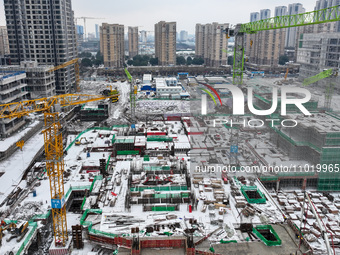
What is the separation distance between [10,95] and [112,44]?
140ft

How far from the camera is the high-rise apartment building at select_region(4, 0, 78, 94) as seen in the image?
36.9m

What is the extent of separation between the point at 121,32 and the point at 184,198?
60587mm

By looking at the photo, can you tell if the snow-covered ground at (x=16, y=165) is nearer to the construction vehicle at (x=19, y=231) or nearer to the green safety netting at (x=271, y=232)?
the construction vehicle at (x=19, y=231)

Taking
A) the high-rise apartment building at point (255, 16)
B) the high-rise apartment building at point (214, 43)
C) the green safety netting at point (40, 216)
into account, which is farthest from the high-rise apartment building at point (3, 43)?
the high-rise apartment building at point (255, 16)

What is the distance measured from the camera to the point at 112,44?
217 feet

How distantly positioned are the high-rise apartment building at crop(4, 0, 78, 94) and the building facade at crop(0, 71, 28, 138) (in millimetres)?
10930

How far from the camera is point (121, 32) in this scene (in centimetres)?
6925

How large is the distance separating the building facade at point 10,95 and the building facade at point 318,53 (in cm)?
3323

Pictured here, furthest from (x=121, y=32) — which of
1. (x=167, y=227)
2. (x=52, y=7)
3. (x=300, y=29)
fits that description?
(x=167, y=227)

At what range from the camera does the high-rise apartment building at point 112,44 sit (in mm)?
65188

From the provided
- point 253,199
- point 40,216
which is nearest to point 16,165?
point 40,216

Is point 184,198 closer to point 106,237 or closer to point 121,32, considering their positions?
point 106,237

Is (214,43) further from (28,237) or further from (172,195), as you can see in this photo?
(28,237)

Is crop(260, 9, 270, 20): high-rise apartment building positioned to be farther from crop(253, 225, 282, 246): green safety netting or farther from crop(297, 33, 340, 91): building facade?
crop(253, 225, 282, 246): green safety netting
